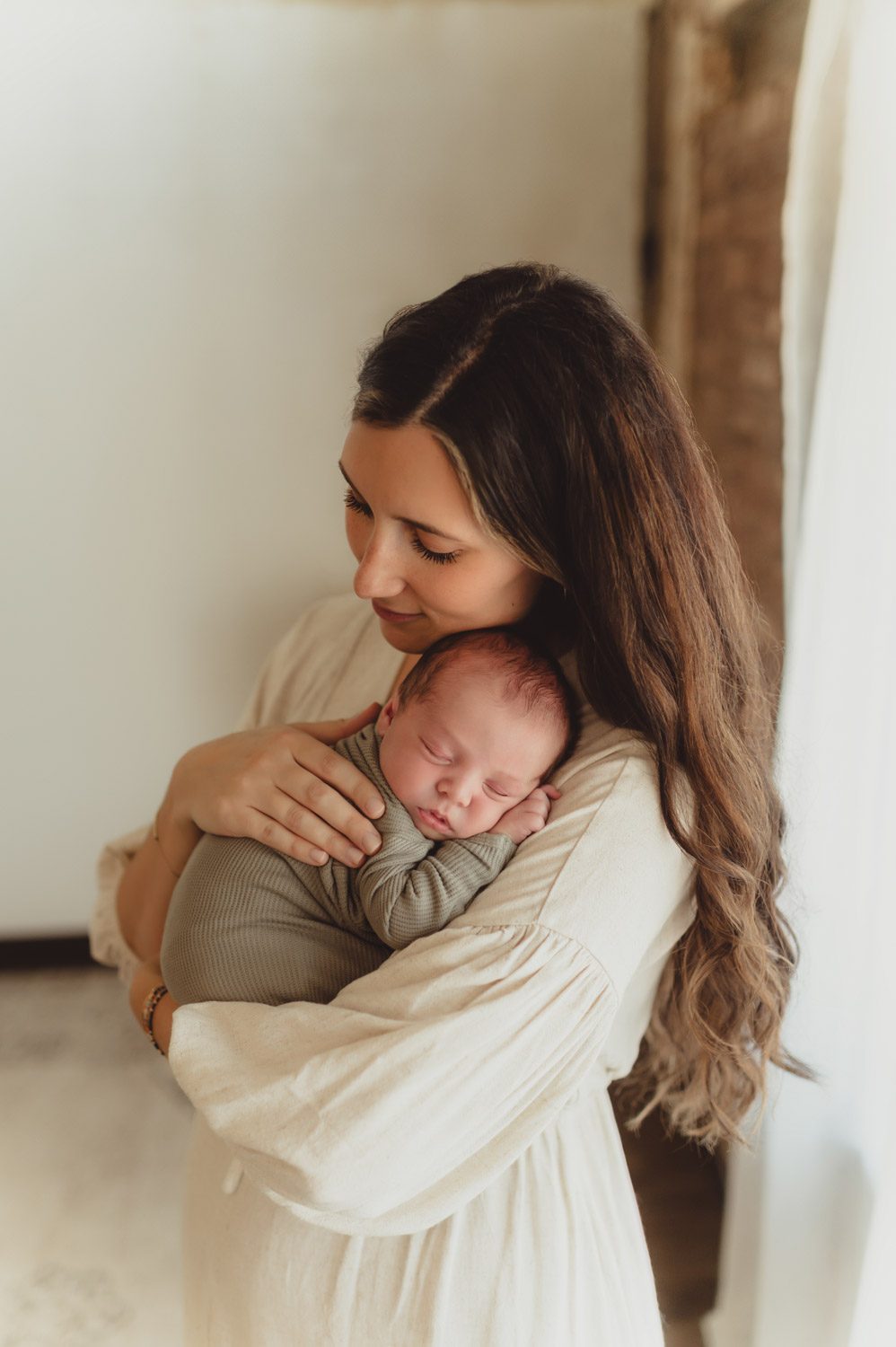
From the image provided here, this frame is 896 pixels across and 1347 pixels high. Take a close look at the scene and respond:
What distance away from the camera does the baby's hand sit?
1.10 m

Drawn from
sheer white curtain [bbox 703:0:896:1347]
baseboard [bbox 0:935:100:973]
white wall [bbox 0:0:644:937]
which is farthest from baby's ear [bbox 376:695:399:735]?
baseboard [bbox 0:935:100:973]

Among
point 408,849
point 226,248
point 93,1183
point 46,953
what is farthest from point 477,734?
point 46,953

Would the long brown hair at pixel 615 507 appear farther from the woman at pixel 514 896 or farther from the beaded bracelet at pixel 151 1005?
the beaded bracelet at pixel 151 1005

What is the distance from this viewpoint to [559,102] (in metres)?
2.18

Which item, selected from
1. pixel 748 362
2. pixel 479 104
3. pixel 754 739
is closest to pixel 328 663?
pixel 754 739

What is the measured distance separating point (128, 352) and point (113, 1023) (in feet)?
5.43

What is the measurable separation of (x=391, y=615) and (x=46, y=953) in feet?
6.74

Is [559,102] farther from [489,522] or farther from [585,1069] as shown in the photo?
[585,1069]

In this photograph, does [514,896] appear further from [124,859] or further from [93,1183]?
[93,1183]

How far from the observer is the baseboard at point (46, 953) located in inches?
110

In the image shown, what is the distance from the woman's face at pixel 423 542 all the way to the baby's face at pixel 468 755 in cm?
8

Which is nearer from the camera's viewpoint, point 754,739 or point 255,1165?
point 255,1165

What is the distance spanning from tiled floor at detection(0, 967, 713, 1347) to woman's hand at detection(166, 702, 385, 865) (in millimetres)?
1322

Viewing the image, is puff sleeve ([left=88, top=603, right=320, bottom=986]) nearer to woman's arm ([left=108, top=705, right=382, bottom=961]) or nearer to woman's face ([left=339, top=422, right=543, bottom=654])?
woman's arm ([left=108, top=705, right=382, bottom=961])
